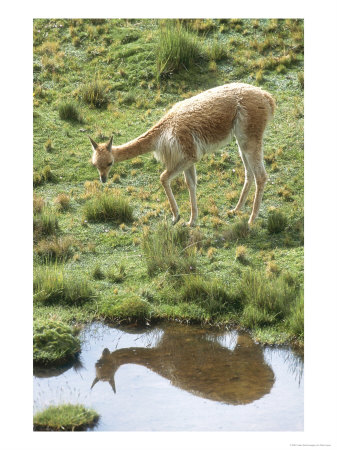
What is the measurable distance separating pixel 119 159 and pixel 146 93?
→ 218cm

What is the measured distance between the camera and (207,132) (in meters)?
9.60

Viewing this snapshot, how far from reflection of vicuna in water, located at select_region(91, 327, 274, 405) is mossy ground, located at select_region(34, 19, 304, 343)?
332 millimetres

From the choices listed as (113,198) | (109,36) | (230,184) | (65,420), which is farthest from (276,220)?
(109,36)

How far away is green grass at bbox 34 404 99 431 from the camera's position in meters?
6.38

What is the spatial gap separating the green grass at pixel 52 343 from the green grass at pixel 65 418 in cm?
82

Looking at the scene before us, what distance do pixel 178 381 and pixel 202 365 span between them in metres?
0.36

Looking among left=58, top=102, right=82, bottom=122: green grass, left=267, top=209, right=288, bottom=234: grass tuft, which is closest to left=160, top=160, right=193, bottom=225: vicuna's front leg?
left=267, top=209, right=288, bottom=234: grass tuft

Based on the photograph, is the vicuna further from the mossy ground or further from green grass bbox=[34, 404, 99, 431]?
green grass bbox=[34, 404, 99, 431]

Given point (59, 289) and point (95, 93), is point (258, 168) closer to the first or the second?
point (95, 93)

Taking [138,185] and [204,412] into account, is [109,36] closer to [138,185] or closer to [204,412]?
[138,185]

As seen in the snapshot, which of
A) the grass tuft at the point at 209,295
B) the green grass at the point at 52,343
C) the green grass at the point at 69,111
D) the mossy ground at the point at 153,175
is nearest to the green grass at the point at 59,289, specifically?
the mossy ground at the point at 153,175

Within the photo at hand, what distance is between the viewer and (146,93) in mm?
11344

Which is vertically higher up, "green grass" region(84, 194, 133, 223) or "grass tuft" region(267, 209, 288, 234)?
"grass tuft" region(267, 209, 288, 234)

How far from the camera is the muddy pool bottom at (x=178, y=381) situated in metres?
6.36
